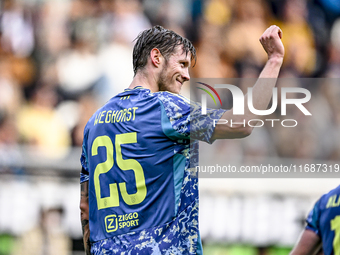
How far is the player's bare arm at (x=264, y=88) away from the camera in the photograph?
9.93ft

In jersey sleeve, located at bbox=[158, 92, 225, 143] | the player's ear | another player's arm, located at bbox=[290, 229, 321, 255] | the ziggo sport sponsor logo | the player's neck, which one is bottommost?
another player's arm, located at bbox=[290, 229, 321, 255]

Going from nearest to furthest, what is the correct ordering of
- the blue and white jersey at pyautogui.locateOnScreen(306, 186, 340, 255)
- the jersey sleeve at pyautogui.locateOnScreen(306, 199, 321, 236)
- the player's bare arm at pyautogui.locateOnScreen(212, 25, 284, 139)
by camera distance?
the blue and white jersey at pyautogui.locateOnScreen(306, 186, 340, 255)
the jersey sleeve at pyautogui.locateOnScreen(306, 199, 321, 236)
the player's bare arm at pyautogui.locateOnScreen(212, 25, 284, 139)

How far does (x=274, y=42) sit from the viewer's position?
Answer: 3.12 metres

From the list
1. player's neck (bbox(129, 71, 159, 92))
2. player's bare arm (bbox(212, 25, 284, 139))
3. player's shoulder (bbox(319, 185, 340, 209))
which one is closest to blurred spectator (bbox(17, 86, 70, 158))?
player's neck (bbox(129, 71, 159, 92))

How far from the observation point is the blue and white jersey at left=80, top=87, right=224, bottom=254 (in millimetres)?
3188

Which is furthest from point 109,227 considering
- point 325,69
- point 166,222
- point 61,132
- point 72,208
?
point 325,69

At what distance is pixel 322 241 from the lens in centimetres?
289

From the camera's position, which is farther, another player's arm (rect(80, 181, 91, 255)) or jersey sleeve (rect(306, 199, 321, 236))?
another player's arm (rect(80, 181, 91, 255))

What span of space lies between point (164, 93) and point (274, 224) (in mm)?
4678

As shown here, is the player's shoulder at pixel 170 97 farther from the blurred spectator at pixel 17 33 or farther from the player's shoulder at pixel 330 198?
the blurred spectator at pixel 17 33

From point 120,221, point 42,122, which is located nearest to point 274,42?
point 120,221

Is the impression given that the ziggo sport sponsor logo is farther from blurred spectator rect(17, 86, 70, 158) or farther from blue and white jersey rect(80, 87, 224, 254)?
blurred spectator rect(17, 86, 70, 158)

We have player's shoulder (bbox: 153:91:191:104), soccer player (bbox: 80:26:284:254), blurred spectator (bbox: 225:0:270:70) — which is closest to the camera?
soccer player (bbox: 80:26:284:254)

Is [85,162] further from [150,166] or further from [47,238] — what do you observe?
[47,238]
